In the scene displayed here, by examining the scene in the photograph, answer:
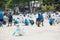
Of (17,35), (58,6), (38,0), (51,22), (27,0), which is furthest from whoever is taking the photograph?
(58,6)

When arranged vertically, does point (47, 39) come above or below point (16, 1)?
above

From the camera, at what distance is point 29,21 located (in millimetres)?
27578

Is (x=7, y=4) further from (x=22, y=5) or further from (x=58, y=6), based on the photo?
(x=58, y=6)

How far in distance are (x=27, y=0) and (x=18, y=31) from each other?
157ft

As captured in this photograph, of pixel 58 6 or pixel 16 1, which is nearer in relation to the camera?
pixel 16 1

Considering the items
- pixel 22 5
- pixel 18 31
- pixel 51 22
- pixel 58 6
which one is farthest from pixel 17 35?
pixel 58 6

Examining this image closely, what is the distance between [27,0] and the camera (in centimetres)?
6606

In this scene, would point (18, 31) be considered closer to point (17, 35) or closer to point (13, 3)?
point (17, 35)

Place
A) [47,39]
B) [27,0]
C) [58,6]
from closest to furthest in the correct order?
[47,39]
[27,0]
[58,6]

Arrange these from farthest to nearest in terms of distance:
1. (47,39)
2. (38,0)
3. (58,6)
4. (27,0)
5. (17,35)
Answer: (58,6) → (38,0) → (27,0) → (17,35) → (47,39)

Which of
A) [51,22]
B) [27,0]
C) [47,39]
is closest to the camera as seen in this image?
[47,39]

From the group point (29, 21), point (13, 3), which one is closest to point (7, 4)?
point (13, 3)

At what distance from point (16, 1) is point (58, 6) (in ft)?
47.0

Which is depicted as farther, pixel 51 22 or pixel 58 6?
pixel 58 6
